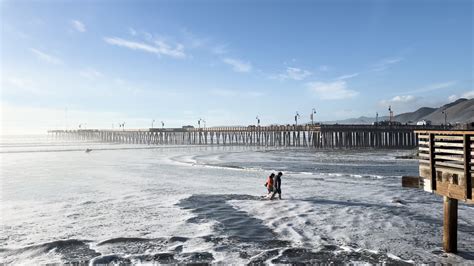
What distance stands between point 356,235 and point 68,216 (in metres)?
9.26

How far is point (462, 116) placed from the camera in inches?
6781

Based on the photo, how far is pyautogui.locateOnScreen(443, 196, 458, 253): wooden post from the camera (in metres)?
7.91

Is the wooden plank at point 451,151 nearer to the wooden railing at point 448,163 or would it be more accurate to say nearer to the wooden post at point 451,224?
the wooden railing at point 448,163

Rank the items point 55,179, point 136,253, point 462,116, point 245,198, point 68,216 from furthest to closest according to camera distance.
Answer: point 462,116
point 55,179
point 245,198
point 68,216
point 136,253

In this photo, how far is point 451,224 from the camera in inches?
311

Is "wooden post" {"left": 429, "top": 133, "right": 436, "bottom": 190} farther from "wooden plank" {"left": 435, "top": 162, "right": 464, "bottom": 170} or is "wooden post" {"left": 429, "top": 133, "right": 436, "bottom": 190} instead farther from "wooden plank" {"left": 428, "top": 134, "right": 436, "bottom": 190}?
Answer: "wooden plank" {"left": 435, "top": 162, "right": 464, "bottom": 170}

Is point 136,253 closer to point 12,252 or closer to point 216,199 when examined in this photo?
point 12,252

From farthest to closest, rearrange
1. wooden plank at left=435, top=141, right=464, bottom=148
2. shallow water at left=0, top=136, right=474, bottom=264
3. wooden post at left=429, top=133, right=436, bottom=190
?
wooden post at left=429, top=133, right=436, bottom=190 < shallow water at left=0, top=136, right=474, bottom=264 < wooden plank at left=435, top=141, right=464, bottom=148

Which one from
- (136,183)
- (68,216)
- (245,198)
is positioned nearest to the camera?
(68,216)

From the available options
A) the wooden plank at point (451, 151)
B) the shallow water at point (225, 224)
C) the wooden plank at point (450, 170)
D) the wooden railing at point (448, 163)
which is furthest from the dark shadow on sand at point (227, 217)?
the wooden plank at point (451, 151)

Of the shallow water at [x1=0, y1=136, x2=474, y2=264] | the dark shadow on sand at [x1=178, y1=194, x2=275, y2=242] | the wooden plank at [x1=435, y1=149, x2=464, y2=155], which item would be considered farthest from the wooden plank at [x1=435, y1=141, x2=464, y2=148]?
the dark shadow on sand at [x1=178, y1=194, x2=275, y2=242]

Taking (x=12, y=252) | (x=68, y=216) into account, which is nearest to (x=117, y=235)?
(x=12, y=252)

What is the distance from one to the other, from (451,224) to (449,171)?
1190 millimetres

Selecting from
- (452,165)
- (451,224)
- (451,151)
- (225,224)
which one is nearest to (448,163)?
(452,165)
